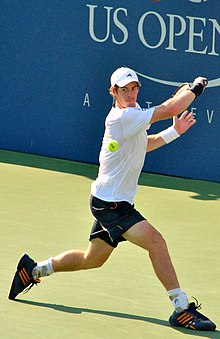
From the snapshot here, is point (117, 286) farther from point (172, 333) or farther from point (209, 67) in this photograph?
point (209, 67)

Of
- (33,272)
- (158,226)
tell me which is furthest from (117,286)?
(158,226)

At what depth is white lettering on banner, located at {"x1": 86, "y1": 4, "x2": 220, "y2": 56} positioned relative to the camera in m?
11.9

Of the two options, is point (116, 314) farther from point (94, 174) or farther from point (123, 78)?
point (94, 174)

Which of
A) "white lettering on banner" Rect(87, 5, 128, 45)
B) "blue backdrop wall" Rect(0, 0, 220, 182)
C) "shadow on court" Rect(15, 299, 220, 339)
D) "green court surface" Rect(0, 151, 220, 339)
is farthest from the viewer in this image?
"white lettering on banner" Rect(87, 5, 128, 45)

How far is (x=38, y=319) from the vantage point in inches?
311

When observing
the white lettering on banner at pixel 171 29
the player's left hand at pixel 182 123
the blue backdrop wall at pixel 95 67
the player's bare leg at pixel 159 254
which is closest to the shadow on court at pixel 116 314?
the player's bare leg at pixel 159 254

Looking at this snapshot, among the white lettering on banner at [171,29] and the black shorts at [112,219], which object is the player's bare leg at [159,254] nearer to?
the black shorts at [112,219]

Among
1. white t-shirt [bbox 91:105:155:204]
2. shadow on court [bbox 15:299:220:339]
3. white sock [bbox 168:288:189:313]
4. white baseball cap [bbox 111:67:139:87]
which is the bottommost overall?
shadow on court [bbox 15:299:220:339]

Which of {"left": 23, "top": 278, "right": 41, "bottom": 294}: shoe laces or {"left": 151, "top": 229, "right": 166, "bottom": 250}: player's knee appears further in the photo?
{"left": 23, "top": 278, "right": 41, "bottom": 294}: shoe laces

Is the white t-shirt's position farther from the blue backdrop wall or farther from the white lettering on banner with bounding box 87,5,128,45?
the white lettering on banner with bounding box 87,5,128,45

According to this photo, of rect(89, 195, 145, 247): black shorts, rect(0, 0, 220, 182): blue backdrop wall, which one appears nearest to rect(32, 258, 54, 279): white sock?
rect(89, 195, 145, 247): black shorts

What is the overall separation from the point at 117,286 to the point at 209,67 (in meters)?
3.90

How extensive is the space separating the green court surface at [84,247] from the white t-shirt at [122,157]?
2.65 ft

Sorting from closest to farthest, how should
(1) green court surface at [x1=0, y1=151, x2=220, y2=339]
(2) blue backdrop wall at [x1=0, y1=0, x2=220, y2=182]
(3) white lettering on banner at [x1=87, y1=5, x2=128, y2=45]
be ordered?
(1) green court surface at [x1=0, y1=151, x2=220, y2=339] < (2) blue backdrop wall at [x1=0, y1=0, x2=220, y2=182] < (3) white lettering on banner at [x1=87, y1=5, x2=128, y2=45]
